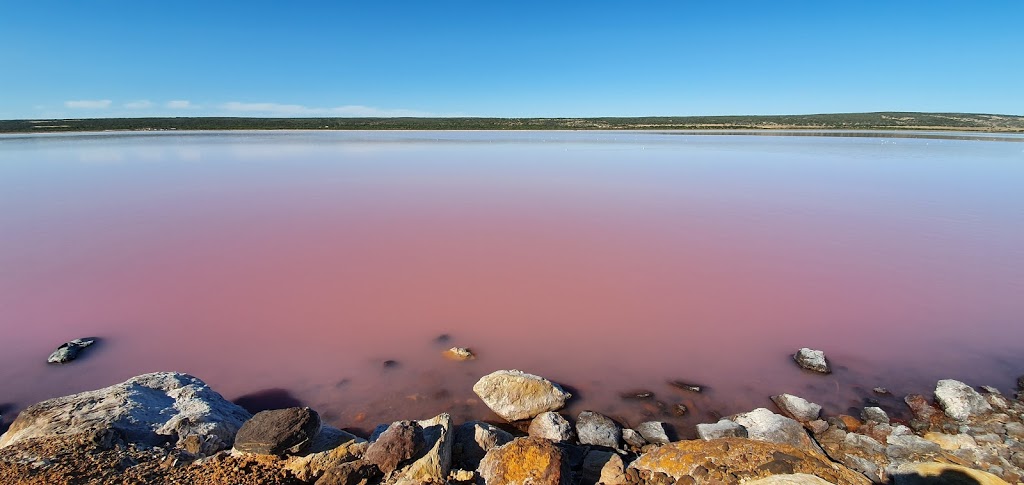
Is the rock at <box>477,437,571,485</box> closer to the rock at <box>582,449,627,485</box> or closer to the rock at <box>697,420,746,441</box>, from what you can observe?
the rock at <box>582,449,627,485</box>

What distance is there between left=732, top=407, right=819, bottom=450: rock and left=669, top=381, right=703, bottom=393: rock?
1.50 feet

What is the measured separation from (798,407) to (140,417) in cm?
553

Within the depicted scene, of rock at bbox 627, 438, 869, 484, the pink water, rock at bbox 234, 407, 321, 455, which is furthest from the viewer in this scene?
the pink water

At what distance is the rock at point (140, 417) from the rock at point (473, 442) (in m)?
1.71

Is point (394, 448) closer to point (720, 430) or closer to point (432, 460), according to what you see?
point (432, 460)

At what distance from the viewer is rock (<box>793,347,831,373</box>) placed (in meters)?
4.86

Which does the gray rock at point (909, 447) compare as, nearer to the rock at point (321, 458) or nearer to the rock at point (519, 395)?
the rock at point (519, 395)

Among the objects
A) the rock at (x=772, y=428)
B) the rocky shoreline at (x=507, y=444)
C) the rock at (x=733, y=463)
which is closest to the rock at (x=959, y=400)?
the rocky shoreline at (x=507, y=444)

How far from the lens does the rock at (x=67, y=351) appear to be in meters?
4.84

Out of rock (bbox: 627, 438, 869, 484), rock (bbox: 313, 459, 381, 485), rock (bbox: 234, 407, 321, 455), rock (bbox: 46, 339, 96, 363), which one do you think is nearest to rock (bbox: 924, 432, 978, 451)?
rock (bbox: 627, 438, 869, 484)

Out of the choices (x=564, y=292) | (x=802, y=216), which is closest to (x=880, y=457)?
(x=564, y=292)

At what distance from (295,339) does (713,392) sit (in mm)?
4593

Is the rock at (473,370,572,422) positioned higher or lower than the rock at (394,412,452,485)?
lower

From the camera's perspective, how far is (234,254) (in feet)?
26.6
